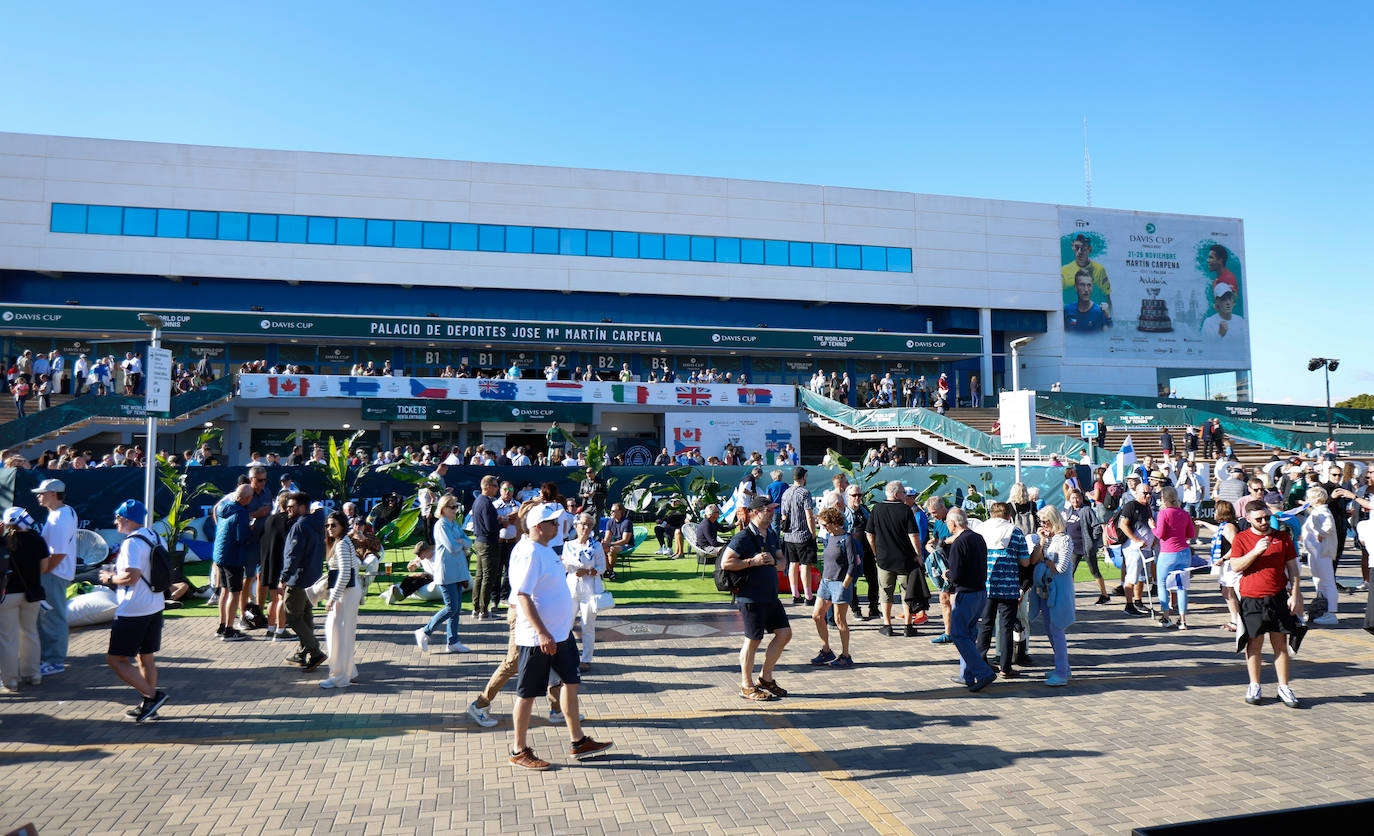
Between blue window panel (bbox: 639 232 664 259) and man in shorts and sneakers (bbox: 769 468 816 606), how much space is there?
100 feet

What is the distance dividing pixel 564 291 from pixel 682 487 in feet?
71.9

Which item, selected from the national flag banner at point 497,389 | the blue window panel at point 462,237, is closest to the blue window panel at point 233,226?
the blue window panel at point 462,237

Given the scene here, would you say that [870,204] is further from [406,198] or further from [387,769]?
[387,769]

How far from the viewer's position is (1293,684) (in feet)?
26.0

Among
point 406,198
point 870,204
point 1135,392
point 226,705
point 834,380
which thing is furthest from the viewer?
point 1135,392

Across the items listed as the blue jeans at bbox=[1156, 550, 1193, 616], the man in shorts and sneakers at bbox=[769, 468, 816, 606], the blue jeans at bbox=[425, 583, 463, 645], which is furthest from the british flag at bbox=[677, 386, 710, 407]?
the blue jeans at bbox=[425, 583, 463, 645]

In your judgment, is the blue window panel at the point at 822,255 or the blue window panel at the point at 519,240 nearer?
the blue window panel at the point at 519,240

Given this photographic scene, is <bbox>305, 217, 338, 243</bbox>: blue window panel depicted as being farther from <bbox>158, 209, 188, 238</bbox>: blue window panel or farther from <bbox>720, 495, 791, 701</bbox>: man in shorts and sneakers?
<bbox>720, 495, 791, 701</bbox>: man in shorts and sneakers

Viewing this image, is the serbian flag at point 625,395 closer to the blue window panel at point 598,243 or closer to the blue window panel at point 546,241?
the blue window panel at point 598,243

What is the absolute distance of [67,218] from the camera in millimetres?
35312

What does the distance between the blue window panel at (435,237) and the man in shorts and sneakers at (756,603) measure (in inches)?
1375

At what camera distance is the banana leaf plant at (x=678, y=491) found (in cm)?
1839

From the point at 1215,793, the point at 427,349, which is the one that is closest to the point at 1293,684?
the point at 1215,793

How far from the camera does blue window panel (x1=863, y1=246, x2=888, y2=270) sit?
1713 inches
